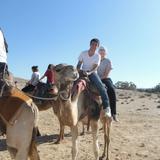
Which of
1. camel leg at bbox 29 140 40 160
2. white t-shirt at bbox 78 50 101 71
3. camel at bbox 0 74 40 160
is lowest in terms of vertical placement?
camel leg at bbox 29 140 40 160

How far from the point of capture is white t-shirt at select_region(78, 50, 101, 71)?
9828mm

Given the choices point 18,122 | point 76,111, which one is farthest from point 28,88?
point 18,122

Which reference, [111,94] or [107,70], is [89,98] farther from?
[107,70]

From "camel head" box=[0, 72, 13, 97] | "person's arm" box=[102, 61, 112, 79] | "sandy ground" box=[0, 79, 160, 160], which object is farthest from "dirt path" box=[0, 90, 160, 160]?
"camel head" box=[0, 72, 13, 97]

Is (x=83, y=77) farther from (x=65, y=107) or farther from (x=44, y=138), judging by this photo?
(x=44, y=138)

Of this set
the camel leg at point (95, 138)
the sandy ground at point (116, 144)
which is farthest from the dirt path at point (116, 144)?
the camel leg at point (95, 138)

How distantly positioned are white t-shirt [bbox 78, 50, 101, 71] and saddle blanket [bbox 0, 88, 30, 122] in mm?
3564

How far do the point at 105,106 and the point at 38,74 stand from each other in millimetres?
6468

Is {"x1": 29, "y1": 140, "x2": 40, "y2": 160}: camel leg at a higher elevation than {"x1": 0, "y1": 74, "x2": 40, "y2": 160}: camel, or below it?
below

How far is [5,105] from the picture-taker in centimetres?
646

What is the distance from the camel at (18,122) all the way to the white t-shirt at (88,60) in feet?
11.5

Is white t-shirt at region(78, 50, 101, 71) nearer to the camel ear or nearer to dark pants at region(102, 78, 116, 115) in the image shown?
dark pants at region(102, 78, 116, 115)

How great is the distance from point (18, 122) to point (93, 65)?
3820 millimetres

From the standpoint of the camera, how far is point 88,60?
990cm
